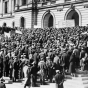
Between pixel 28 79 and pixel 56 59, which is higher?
pixel 56 59

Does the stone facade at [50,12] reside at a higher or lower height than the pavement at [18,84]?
higher

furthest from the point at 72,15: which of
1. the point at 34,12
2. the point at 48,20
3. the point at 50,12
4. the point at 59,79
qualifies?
the point at 59,79

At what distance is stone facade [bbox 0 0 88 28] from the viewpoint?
127 feet

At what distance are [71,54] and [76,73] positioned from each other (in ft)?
4.39

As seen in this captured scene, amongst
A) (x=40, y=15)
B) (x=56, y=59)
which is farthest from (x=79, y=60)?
(x=40, y=15)

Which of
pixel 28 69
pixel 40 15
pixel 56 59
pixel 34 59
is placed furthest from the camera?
pixel 40 15

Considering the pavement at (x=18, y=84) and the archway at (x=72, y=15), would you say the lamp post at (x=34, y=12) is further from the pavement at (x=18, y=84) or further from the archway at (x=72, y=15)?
the pavement at (x=18, y=84)

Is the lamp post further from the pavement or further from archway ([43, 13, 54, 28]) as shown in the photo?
the pavement

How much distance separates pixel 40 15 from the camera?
45969 millimetres

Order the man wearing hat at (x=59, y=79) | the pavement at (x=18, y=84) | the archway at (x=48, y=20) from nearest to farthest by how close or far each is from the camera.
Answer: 1. the man wearing hat at (x=59, y=79)
2. the pavement at (x=18, y=84)
3. the archway at (x=48, y=20)

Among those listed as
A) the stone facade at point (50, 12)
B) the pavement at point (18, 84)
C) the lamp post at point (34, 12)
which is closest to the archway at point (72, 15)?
the stone facade at point (50, 12)

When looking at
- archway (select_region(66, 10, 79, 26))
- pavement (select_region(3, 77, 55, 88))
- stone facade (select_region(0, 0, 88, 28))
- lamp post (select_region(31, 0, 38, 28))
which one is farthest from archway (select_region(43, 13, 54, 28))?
pavement (select_region(3, 77, 55, 88))

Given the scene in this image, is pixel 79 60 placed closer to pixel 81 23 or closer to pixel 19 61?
pixel 19 61

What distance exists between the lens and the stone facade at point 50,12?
38781 mm
